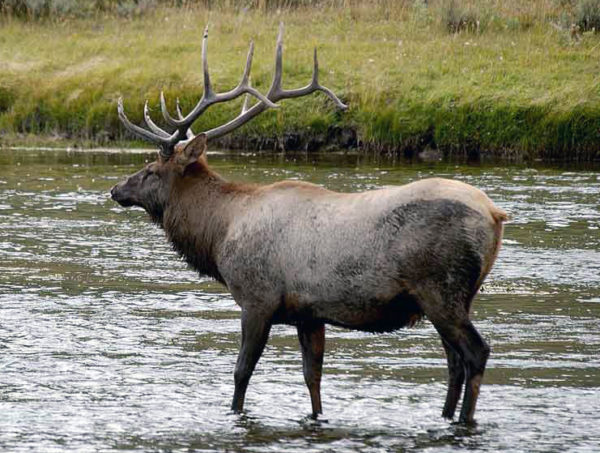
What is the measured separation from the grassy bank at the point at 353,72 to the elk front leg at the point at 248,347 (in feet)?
44.1

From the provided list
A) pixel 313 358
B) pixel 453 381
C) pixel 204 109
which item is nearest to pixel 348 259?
pixel 313 358

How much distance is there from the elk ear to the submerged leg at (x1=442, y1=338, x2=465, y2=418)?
6.97ft

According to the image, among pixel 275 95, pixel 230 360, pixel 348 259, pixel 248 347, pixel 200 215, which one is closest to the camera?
pixel 348 259

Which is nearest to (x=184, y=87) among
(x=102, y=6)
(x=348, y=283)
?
(x=102, y=6)

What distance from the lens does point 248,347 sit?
300 inches

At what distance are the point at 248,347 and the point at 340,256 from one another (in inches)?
32.1

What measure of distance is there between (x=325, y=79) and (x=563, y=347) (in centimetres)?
1421

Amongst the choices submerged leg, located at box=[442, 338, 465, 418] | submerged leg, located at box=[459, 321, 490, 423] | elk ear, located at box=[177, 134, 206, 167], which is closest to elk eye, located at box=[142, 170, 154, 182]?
elk ear, located at box=[177, 134, 206, 167]

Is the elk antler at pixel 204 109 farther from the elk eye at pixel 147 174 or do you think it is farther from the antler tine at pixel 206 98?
the elk eye at pixel 147 174

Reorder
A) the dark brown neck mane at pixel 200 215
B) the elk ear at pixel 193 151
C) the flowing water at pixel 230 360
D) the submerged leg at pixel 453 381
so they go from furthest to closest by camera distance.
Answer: the elk ear at pixel 193 151, the dark brown neck mane at pixel 200 215, the submerged leg at pixel 453 381, the flowing water at pixel 230 360

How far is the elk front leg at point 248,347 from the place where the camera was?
760cm

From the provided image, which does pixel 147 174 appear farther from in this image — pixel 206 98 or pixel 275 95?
pixel 275 95

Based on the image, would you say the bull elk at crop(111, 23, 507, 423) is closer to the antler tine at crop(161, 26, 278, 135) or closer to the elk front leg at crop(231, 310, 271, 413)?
the elk front leg at crop(231, 310, 271, 413)

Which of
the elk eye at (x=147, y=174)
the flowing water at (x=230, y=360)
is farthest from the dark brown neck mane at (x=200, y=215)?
the flowing water at (x=230, y=360)
